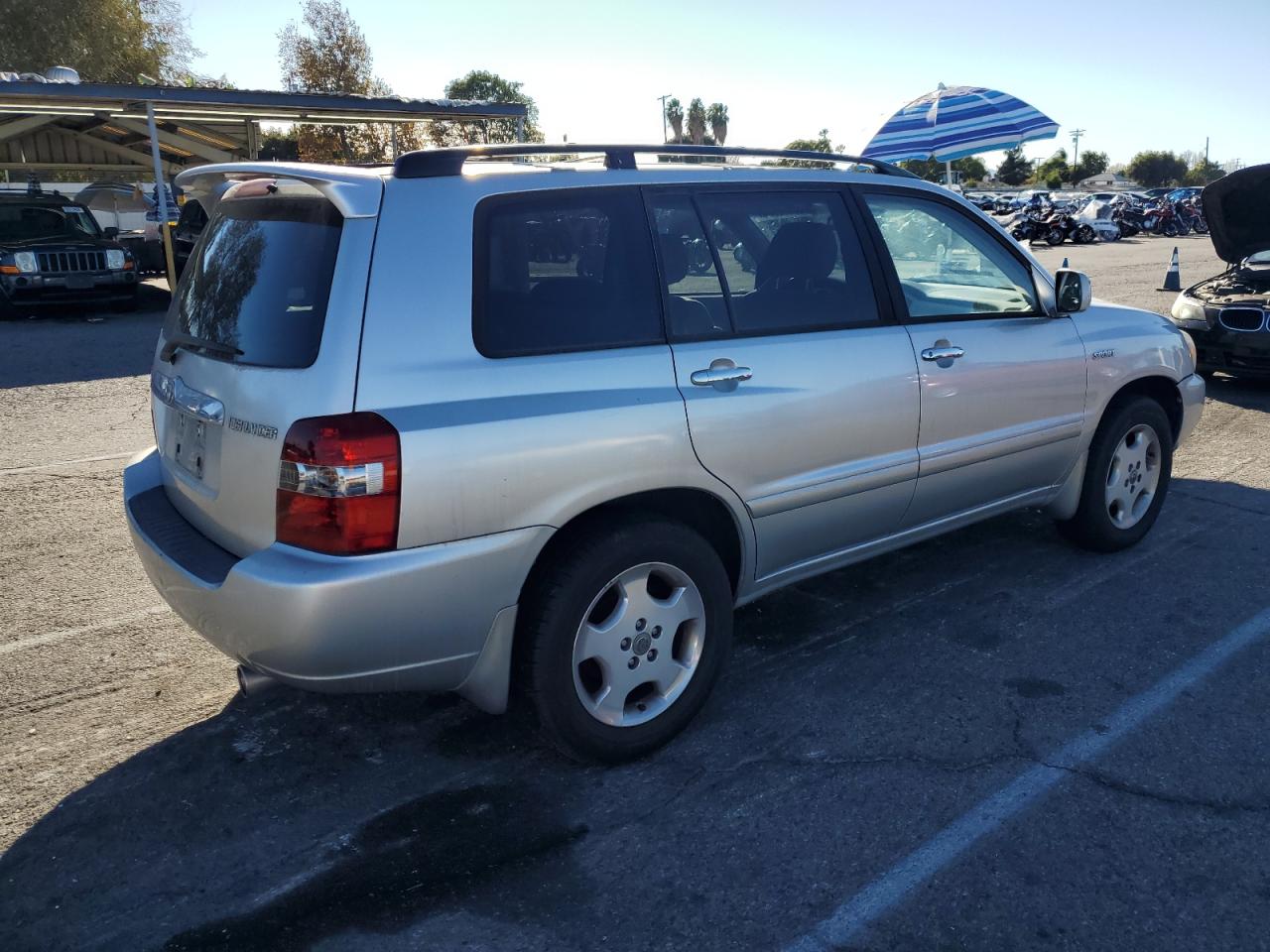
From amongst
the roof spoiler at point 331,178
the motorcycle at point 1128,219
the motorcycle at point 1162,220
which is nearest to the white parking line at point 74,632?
the roof spoiler at point 331,178

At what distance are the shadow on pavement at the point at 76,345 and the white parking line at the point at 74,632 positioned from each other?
6.41 metres

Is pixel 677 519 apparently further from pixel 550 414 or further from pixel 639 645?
pixel 550 414

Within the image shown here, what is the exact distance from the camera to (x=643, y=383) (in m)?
3.03

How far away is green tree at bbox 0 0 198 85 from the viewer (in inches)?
1443

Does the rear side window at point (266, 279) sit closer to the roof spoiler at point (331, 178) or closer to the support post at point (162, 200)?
the roof spoiler at point (331, 178)

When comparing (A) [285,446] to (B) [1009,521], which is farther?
(B) [1009,521]

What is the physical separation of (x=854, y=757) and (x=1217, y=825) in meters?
0.99

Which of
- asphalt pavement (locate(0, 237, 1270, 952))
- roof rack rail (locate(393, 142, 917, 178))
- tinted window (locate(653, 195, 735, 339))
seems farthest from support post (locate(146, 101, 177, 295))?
tinted window (locate(653, 195, 735, 339))

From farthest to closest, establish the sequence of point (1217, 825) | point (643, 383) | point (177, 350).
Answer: point (177, 350), point (643, 383), point (1217, 825)

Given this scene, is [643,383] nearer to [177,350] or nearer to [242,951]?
[177,350]

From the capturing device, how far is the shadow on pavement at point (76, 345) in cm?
1009

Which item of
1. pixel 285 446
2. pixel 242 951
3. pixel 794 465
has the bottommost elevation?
pixel 242 951

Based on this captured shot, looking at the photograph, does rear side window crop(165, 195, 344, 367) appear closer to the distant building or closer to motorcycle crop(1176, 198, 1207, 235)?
motorcycle crop(1176, 198, 1207, 235)

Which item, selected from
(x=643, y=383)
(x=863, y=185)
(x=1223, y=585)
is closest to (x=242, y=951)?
(x=643, y=383)
